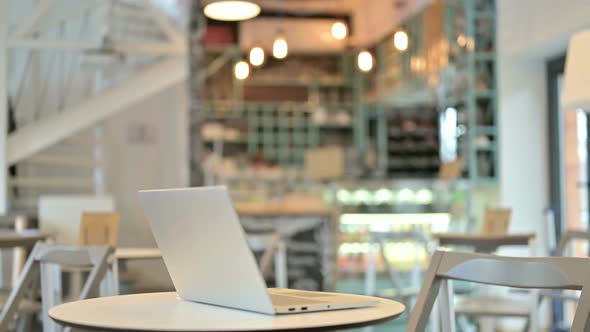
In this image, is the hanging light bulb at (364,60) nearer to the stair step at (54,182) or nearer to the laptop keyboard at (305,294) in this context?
the stair step at (54,182)

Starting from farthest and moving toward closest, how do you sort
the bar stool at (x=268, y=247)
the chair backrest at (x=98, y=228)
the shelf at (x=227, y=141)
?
the shelf at (x=227, y=141)
the bar stool at (x=268, y=247)
the chair backrest at (x=98, y=228)

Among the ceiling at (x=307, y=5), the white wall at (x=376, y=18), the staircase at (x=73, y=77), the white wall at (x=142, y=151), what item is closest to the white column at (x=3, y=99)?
the staircase at (x=73, y=77)

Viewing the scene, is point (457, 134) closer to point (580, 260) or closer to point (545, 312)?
point (545, 312)

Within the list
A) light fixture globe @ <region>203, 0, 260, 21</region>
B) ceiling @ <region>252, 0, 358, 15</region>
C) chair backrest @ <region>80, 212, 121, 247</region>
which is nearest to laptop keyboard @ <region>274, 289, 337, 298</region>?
chair backrest @ <region>80, 212, 121, 247</region>

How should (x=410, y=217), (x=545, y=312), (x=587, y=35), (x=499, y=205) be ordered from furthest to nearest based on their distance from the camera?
1. (x=410, y=217)
2. (x=499, y=205)
3. (x=545, y=312)
4. (x=587, y=35)

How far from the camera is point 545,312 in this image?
23.6 ft

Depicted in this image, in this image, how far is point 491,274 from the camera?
1.97m

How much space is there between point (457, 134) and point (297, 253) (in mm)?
2783

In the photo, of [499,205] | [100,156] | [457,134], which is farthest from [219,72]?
[499,205]

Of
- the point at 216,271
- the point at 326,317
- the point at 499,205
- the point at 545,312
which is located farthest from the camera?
the point at 499,205

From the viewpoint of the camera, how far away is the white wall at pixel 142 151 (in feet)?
33.2

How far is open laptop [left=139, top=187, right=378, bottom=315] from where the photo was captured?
1.71 meters

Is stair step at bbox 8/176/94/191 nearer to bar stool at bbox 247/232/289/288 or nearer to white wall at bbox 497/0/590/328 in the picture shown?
bar stool at bbox 247/232/289/288

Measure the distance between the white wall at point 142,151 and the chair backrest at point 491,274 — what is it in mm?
8166
